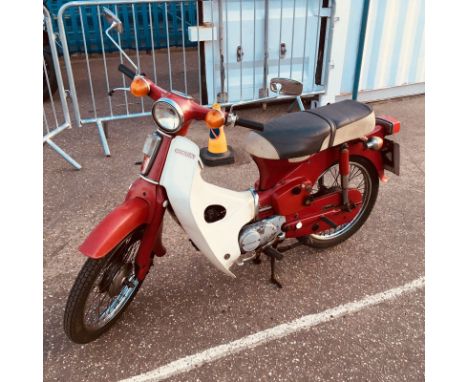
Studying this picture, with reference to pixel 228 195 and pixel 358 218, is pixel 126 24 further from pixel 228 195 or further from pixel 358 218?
pixel 228 195

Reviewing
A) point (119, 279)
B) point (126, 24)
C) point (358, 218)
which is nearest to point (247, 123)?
point (119, 279)

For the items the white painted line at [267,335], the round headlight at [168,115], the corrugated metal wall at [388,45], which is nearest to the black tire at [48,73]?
the corrugated metal wall at [388,45]

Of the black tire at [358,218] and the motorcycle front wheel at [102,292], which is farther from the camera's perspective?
the black tire at [358,218]

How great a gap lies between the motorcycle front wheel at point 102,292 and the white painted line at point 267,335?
14.4 inches

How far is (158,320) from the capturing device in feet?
8.38

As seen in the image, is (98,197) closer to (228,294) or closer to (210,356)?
(228,294)

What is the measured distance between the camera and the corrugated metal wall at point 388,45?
543 centimetres

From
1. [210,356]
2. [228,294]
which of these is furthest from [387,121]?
[210,356]

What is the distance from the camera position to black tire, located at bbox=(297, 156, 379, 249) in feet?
9.50

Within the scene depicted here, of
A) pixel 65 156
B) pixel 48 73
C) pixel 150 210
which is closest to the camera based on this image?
pixel 150 210

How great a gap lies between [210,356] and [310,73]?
417 cm

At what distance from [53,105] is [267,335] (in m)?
3.59

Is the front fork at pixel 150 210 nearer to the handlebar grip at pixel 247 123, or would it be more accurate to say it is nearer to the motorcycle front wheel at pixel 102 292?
the motorcycle front wheel at pixel 102 292

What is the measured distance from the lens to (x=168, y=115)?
207cm
